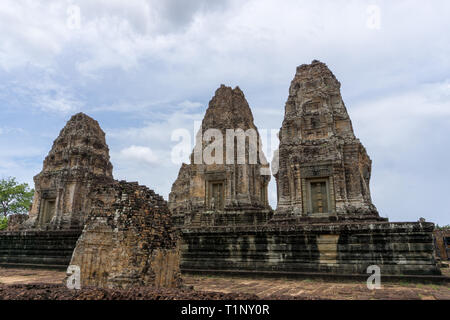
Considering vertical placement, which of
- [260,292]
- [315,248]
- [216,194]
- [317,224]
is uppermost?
[216,194]

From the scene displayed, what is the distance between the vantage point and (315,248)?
409 inches

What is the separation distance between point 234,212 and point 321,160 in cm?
683

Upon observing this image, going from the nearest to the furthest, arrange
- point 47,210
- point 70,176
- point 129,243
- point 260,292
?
point 129,243 < point 260,292 < point 70,176 < point 47,210

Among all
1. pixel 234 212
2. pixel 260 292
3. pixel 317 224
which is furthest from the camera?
pixel 234 212

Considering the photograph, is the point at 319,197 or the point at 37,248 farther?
the point at 37,248

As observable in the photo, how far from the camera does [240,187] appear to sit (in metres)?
19.8

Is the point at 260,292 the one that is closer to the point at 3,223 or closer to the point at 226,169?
the point at 226,169

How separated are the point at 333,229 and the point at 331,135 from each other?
551 cm

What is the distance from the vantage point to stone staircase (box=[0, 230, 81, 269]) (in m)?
14.5

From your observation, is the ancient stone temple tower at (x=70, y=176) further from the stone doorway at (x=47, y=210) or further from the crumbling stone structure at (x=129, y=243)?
the crumbling stone structure at (x=129, y=243)

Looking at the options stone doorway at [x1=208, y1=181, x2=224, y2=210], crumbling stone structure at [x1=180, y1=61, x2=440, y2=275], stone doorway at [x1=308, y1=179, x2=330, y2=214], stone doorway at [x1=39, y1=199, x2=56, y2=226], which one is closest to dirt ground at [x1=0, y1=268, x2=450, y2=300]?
crumbling stone structure at [x1=180, y1=61, x2=440, y2=275]

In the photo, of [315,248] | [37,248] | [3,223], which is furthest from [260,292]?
[3,223]

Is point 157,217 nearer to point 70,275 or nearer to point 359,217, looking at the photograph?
point 70,275
